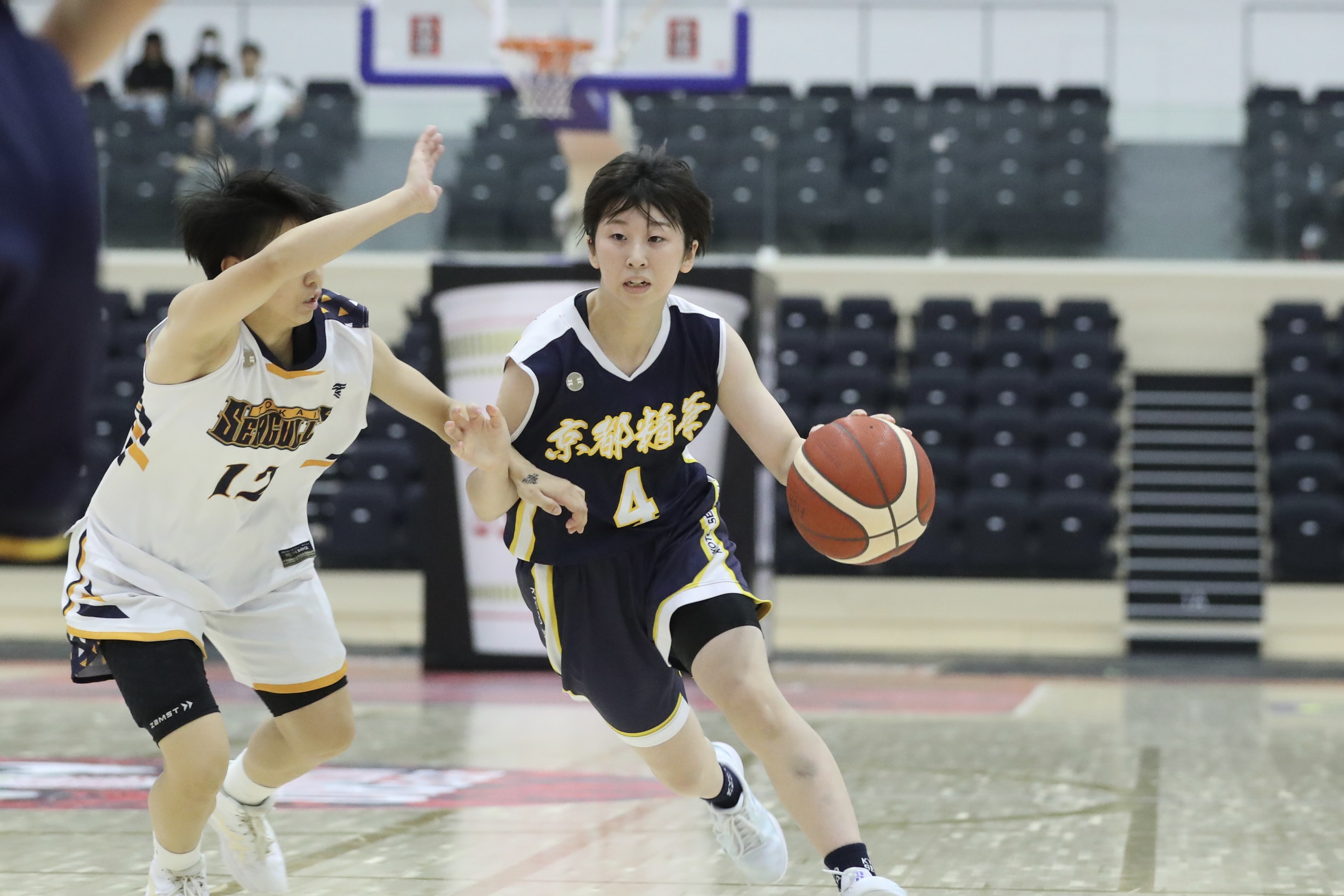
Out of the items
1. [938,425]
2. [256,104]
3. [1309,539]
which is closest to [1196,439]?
[1309,539]

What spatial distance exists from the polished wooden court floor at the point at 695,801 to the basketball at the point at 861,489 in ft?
2.81

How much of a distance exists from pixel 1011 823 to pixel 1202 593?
7661 mm

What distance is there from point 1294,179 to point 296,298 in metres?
11.4

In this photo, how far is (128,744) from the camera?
6.04m

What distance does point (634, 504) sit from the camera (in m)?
3.39

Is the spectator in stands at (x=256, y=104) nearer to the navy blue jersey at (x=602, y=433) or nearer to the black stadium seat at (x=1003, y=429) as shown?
the black stadium seat at (x=1003, y=429)

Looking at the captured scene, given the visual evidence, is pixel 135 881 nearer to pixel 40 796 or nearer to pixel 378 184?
pixel 40 796

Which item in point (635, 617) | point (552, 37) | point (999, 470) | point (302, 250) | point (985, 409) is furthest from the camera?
point (985, 409)

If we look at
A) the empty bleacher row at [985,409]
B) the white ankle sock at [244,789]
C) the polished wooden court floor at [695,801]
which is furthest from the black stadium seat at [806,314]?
the white ankle sock at [244,789]

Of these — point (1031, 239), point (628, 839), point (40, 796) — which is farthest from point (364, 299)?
point (628, 839)

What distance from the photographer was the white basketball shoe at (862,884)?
2.96 m

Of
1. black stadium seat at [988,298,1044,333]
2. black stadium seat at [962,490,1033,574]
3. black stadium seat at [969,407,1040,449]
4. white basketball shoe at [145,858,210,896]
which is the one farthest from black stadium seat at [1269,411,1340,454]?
white basketball shoe at [145,858,210,896]

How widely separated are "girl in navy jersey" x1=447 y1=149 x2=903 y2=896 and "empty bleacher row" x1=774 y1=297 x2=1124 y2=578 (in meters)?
7.74

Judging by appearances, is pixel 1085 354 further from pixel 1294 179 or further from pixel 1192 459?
pixel 1294 179
